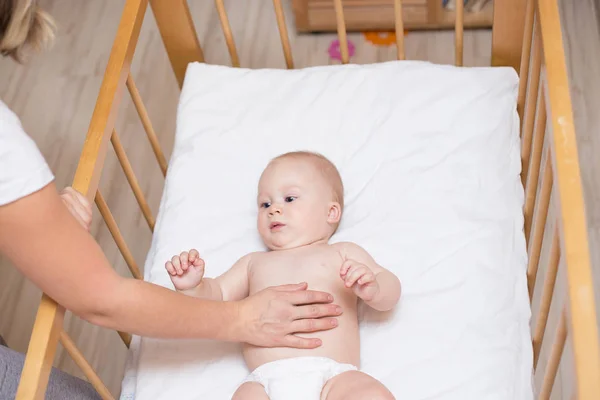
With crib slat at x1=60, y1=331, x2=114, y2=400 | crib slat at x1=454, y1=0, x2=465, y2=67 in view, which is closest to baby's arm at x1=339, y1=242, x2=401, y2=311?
crib slat at x1=60, y1=331, x2=114, y2=400

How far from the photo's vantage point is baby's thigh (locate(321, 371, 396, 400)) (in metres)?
1.07

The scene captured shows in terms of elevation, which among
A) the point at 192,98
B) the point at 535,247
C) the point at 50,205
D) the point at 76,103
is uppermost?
the point at 76,103

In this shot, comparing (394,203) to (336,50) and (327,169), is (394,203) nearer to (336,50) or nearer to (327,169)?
(327,169)

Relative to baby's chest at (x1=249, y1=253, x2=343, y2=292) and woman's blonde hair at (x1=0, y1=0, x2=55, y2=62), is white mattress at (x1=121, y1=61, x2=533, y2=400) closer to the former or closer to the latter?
baby's chest at (x1=249, y1=253, x2=343, y2=292)

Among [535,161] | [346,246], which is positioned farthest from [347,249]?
[535,161]

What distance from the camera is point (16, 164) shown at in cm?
83

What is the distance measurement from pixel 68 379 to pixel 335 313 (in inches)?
17.2

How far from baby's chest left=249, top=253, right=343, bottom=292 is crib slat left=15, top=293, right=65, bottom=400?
1.23ft

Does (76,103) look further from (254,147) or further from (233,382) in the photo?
(233,382)

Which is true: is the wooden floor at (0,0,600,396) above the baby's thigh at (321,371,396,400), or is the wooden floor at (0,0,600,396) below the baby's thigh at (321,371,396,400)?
above

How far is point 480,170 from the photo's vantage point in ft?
4.59

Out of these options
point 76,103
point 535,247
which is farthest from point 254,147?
point 76,103

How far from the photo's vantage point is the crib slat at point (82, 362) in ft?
3.51

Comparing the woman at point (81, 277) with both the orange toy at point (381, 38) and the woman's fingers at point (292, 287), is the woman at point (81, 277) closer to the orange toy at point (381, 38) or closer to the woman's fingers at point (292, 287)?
the woman's fingers at point (292, 287)
